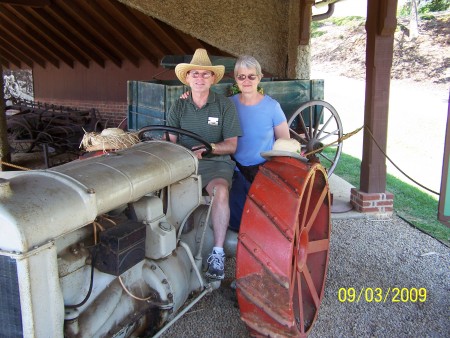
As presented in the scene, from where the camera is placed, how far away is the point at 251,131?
9.86 feet

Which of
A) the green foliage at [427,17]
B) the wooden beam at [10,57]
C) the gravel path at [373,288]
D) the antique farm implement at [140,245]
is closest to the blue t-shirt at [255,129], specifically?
the antique farm implement at [140,245]

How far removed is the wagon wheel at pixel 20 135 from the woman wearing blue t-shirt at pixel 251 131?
17.2ft

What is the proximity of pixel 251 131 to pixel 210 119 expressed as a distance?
389mm

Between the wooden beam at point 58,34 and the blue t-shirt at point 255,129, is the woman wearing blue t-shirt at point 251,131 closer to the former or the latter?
the blue t-shirt at point 255,129

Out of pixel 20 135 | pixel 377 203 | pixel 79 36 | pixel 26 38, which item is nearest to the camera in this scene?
pixel 377 203

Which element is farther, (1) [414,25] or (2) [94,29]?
(1) [414,25]

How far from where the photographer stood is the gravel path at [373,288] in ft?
8.18

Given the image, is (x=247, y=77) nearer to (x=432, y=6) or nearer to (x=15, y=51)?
(x=15, y=51)

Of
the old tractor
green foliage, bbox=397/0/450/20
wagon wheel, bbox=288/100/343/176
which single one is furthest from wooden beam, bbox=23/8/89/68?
green foliage, bbox=397/0/450/20

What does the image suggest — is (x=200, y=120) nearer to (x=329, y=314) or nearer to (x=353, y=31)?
(x=329, y=314)

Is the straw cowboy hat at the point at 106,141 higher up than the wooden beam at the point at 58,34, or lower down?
lower down

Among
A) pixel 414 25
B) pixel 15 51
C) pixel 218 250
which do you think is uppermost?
pixel 414 25
